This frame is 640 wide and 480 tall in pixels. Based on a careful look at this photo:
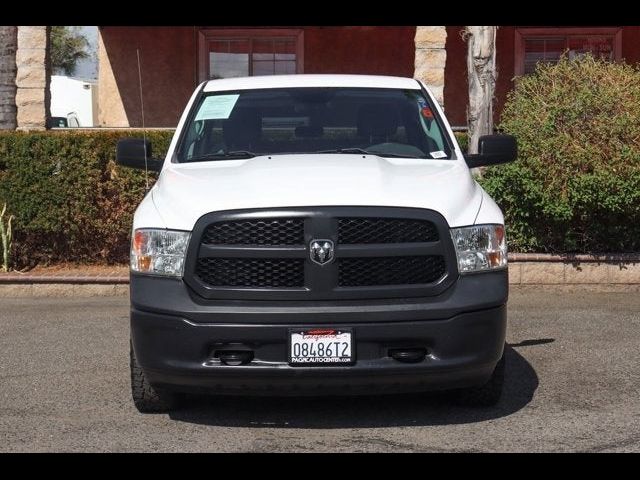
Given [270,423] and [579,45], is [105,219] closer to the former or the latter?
[270,423]

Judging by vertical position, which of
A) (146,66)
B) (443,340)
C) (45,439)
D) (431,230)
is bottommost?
(45,439)

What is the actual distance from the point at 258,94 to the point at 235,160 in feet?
2.69

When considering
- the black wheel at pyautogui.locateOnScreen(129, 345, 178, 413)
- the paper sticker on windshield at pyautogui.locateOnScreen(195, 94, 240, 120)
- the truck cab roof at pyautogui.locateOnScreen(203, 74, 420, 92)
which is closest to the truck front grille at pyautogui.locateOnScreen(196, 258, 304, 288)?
the black wheel at pyautogui.locateOnScreen(129, 345, 178, 413)

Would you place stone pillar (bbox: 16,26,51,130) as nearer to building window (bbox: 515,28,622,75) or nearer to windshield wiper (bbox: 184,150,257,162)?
building window (bbox: 515,28,622,75)

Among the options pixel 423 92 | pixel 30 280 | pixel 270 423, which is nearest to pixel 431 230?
pixel 270 423

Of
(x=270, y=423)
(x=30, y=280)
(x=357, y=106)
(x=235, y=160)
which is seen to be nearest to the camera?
(x=270, y=423)

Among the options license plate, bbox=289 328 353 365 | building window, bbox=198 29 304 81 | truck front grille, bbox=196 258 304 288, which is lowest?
license plate, bbox=289 328 353 365

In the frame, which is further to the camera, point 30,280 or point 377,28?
point 377,28

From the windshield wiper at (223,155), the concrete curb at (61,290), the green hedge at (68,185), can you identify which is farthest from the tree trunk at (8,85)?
the windshield wiper at (223,155)

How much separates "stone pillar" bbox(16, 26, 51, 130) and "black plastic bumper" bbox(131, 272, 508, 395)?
1027 cm

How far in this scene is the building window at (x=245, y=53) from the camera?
19.8 m

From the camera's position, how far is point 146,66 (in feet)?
65.5

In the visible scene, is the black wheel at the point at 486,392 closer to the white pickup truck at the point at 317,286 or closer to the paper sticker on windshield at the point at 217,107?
the white pickup truck at the point at 317,286

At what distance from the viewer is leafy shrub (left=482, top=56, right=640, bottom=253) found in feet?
36.2
